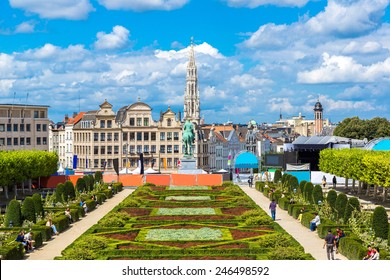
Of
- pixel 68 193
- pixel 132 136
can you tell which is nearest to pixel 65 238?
pixel 68 193

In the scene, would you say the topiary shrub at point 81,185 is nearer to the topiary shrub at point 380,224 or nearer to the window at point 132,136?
the topiary shrub at point 380,224

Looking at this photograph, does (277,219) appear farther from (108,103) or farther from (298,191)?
(108,103)

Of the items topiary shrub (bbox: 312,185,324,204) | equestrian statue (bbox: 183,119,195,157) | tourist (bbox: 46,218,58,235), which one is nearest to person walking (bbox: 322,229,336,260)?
tourist (bbox: 46,218,58,235)

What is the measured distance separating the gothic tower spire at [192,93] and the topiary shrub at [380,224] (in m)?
156

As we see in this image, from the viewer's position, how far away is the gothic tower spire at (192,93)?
19625 cm

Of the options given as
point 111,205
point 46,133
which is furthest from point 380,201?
point 46,133

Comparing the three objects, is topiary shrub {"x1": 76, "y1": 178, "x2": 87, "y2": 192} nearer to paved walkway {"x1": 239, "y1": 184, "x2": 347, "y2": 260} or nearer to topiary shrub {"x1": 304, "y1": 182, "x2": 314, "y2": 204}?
paved walkway {"x1": 239, "y1": 184, "x2": 347, "y2": 260}

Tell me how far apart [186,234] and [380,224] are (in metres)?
10.5

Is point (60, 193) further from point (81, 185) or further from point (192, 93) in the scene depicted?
point (192, 93)

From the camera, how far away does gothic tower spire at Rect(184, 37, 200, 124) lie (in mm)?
196250

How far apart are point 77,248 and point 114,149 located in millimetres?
110371

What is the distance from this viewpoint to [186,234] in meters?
42.3

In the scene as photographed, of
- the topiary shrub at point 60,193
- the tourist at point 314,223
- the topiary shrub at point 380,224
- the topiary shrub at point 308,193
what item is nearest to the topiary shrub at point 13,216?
the topiary shrub at point 60,193

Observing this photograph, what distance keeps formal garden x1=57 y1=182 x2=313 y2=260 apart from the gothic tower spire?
427ft
